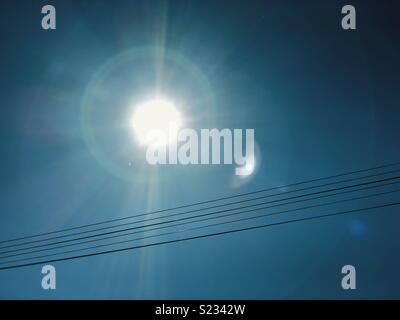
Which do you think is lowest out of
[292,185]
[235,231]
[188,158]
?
[235,231]

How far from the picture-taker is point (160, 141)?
2.43 metres

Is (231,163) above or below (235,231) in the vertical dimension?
above
